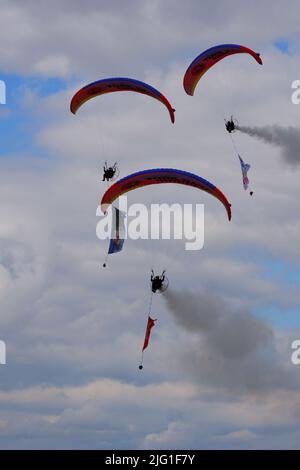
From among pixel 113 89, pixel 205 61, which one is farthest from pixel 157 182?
pixel 205 61

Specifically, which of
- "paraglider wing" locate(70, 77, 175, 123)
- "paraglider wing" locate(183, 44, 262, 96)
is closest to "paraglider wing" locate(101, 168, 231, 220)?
"paraglider wing" locate(70, 77, 175, 123)

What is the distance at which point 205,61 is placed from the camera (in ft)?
219

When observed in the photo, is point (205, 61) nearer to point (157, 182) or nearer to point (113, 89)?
point (113, 89)

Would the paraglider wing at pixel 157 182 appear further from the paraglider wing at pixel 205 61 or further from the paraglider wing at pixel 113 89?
the paraglider wing at pixel 205 61

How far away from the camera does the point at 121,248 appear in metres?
68.3

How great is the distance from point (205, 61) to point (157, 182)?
31.7 feet

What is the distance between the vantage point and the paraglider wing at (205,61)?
64812mm

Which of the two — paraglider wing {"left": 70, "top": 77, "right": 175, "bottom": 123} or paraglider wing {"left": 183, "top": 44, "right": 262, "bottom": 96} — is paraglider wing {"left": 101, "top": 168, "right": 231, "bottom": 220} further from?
paraglider wing {"left": 183, "top": 44, "right": 262, "bottom": 96}

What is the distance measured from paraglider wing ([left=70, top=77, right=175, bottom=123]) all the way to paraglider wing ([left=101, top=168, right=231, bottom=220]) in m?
3.88

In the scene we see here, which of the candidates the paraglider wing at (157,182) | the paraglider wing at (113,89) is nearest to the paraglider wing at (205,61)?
the paraglider wing at (113,89)
